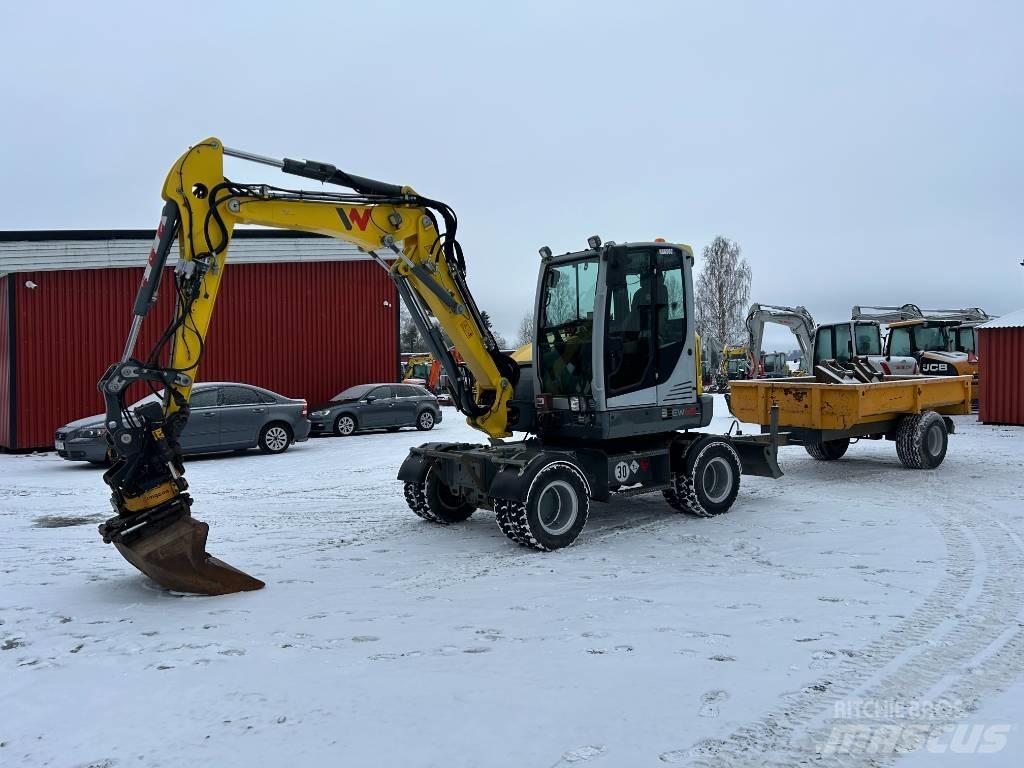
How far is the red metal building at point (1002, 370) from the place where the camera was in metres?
18.7

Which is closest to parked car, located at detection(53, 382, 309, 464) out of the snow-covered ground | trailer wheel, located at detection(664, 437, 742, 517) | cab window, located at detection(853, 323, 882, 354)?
the snow-covered ground

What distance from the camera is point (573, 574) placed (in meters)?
6.63

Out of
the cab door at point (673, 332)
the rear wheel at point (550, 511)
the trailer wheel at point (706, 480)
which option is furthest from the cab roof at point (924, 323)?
the rear wheel at point (550, 511)

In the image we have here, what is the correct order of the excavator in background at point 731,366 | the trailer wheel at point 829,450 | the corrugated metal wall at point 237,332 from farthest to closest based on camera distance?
the excavator in background at point 731,366, the corrugated metal wall at point 237,332, the trailer wheel at point 829,450

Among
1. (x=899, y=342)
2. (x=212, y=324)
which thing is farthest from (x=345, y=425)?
(x=899, y=342)

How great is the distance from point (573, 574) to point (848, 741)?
10.1ft

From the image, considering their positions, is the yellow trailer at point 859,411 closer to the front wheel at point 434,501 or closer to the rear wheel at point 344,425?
the front wheel at point 434,501

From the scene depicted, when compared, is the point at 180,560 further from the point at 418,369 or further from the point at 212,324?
the point at 418,369

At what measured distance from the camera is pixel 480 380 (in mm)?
8641

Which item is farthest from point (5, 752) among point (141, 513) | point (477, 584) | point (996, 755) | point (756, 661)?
point (996, 755)

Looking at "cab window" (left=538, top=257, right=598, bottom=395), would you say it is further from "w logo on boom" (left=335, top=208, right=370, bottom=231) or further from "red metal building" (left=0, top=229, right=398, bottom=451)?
"red metal building" (left=0, top=229, right=398, bottom=451)

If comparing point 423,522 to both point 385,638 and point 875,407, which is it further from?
point 875,407

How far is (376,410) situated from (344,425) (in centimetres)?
88

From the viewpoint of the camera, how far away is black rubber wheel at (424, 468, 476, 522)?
875cm
